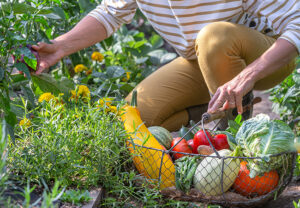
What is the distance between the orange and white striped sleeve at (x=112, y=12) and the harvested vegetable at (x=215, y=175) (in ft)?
4.18

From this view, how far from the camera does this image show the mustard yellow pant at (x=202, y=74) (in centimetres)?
222

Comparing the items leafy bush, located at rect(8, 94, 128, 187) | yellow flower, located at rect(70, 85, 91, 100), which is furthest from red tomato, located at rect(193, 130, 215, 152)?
yellow flower, located at rect(70, 85, 91, 100)

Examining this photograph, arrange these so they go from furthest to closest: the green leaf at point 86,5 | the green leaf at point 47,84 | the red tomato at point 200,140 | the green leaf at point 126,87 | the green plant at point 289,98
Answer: the green leaf at point 86,5
the green leaf at point 126,87
the green plant at point 289,98
the green leaf at point 47,84
the red tomato at point 200,140

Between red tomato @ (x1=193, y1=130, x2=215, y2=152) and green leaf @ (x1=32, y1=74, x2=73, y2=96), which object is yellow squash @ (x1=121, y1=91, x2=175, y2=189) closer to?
red tomato @ (x1=193, y1=130, x2=215, y2=152)

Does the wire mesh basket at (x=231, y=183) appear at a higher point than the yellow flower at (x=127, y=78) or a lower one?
higher

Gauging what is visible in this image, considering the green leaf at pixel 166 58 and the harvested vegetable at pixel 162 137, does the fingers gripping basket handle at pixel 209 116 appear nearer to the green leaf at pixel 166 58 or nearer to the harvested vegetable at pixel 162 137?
the harvested vegetable at pixel 162 137

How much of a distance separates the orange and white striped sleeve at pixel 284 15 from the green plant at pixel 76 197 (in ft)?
3.92

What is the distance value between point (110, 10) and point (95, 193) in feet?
4.61

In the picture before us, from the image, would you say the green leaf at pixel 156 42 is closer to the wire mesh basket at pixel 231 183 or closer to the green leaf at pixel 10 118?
the wire mesh basket at pixel 231 183

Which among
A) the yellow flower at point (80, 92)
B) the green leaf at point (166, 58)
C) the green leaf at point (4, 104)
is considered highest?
the green leaf at point (4, 104)

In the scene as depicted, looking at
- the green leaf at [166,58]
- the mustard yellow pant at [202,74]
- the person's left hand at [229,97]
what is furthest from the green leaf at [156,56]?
the person's left hand at [229,97]

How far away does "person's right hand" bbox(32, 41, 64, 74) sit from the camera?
2.20 metres

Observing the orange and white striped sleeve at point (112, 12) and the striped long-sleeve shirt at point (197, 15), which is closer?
the striped long-sleeve shirt at point (197, 15)

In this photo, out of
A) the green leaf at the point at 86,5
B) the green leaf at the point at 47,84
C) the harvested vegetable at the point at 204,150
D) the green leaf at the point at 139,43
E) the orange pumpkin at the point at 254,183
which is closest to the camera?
the orange pumpkin at the point at 254,183
